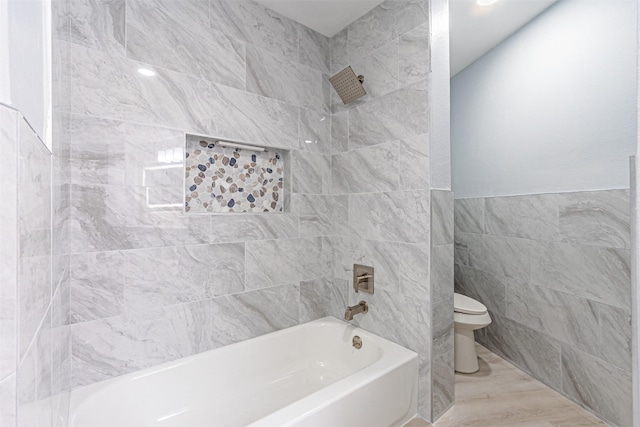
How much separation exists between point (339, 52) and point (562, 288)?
2.27 meters

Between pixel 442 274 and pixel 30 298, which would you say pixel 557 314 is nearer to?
pixel 442 274

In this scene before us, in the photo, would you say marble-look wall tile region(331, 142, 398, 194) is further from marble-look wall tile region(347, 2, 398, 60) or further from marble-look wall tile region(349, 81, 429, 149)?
marble-look wall tile region(347, 2, 398, 60)

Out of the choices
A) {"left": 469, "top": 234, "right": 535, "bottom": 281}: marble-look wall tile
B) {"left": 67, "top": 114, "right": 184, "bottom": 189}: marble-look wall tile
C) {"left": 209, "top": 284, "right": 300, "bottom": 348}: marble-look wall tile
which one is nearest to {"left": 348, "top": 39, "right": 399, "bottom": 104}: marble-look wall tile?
{"left": 67, "top": 114, "right": 184, "bottom": 189}: marble-look wall tile

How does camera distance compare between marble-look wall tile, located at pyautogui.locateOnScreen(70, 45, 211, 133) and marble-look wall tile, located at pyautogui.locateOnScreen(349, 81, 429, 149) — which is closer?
marble-look wall tile, located at pyautogui.locateOnScreen(70, 45, 211, 133)

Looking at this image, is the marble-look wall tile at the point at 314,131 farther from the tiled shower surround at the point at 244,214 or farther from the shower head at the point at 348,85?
the shower head at the point at 348,85

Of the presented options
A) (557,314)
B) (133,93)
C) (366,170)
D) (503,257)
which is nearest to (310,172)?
(366,170)

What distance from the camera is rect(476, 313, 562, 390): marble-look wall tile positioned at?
2.06 m

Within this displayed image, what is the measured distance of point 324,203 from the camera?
2.29 metres

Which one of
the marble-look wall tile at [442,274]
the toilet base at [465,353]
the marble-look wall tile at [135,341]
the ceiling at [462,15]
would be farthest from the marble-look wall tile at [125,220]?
the toilet base at [465,353]

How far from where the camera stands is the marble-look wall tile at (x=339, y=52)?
88.1 inches

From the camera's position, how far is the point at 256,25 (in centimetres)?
196

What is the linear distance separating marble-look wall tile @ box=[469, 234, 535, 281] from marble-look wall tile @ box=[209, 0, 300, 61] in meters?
2.17

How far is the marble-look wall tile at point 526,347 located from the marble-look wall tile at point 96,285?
2664 mm

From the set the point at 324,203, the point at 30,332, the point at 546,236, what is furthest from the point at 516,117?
the point at 30,332
